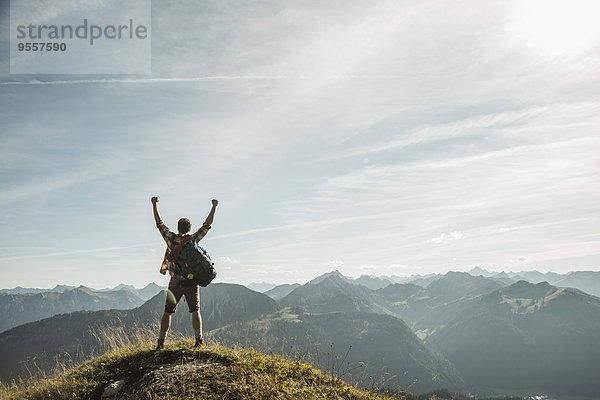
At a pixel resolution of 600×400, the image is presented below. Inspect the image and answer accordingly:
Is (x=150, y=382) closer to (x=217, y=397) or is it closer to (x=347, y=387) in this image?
(x=217, y=397)

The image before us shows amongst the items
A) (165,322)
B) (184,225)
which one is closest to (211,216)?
(184,225)

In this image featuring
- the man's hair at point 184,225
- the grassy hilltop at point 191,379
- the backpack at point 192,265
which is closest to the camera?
the grassy hilltop at point 191,379

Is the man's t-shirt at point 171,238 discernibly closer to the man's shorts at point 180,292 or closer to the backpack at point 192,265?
the backpack at point 192,265

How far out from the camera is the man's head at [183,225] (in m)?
9.64

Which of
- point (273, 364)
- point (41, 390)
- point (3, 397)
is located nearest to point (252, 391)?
point (273, 364)

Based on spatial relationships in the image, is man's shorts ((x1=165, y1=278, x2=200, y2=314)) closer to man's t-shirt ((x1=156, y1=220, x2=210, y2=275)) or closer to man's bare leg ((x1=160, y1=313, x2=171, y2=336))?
man's bare leg ((x1=160, y1=313, x2=171, y2=336))

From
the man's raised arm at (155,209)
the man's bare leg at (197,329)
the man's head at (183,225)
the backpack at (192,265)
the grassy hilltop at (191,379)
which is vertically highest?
the man's raised arm at (155,209)

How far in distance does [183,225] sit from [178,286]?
1.80 metres

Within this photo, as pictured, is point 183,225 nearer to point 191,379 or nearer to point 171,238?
point 171,238

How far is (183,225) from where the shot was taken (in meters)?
9.66

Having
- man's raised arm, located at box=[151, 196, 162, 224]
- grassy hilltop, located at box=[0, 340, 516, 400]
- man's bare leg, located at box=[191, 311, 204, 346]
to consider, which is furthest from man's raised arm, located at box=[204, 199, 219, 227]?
grassy hilltop, located at box=[0, 340, 516, 400]

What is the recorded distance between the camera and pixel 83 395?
7.84 meters

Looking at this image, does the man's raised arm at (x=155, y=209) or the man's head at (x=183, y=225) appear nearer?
the man's head at (x=183, y=225)

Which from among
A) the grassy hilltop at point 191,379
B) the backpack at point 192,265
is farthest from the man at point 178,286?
A: the grassy hilltop at point 191,379
